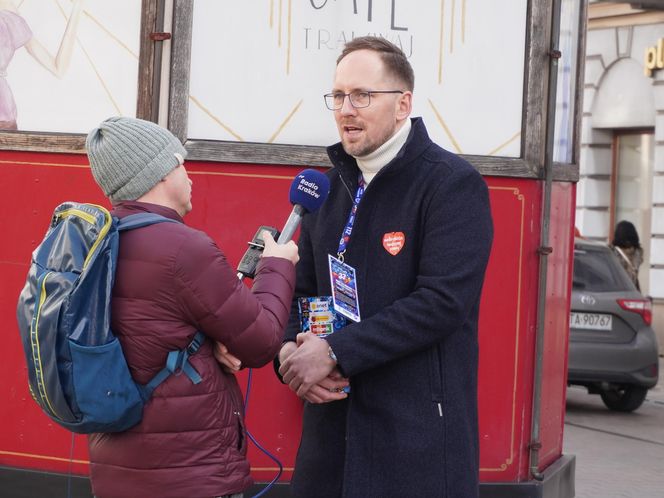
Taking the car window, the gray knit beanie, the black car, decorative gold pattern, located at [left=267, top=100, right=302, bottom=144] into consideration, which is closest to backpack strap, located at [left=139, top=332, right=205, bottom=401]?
the gray knit beanie

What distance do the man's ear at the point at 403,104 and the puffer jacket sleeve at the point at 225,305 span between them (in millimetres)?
759

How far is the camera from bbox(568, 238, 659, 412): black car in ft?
38.3

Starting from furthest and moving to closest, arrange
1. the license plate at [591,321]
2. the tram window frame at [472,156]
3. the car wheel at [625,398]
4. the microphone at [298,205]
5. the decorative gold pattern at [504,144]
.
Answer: the car wheel at [625,398] < the license plate at [591,321] < the decorative gold pattern at [504,144] < the tram window frame at [472,156] < the microphone at [298,205]

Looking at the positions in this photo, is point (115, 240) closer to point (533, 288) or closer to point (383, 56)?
point (383, 56)

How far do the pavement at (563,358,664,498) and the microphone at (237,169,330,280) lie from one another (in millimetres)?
5000

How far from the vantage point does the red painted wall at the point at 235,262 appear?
5785 mm

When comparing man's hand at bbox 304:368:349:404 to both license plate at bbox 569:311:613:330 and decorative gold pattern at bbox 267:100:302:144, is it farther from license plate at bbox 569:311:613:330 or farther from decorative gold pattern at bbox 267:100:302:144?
license plate at bbox 569:311:613:330

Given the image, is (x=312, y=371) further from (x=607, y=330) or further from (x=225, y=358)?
(x=607, y=330)

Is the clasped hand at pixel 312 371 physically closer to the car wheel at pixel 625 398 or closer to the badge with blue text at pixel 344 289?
the badge with blue text at pixel 344 289

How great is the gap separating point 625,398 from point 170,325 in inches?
384

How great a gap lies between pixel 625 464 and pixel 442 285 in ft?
20.6

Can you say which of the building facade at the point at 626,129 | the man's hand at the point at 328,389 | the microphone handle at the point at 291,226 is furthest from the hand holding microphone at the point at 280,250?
the building facade at the point at 626,129

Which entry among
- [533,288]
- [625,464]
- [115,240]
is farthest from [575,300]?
[115,240]

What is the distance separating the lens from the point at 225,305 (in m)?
3.35
